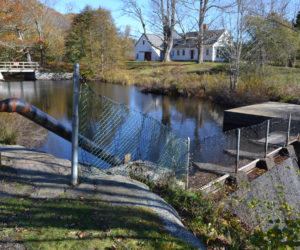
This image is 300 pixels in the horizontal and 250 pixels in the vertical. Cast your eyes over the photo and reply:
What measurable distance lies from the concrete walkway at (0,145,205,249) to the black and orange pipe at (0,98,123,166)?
0.58 metres

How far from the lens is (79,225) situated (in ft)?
10.2

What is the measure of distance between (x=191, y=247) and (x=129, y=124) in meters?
8.36

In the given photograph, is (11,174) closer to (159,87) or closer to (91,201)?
(91,201)

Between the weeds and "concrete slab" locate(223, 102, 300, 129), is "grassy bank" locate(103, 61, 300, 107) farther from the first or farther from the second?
the weeds

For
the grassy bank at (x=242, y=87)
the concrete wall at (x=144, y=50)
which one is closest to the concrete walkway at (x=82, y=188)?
the grassy bank at (x=242, y=87)

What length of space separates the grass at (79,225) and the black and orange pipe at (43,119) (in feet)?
3.80

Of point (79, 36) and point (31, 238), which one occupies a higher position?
point (79, 36)

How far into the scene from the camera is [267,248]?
9.32 feet

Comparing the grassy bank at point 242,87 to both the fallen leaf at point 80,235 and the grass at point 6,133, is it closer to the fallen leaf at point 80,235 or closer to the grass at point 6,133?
the grass at point 6,133

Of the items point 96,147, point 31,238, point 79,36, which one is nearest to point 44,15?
point 79,36

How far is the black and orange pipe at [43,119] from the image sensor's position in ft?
12.6

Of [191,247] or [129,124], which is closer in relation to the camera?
[191,247]

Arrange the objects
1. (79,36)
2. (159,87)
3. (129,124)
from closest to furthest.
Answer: (129,124) → (159,87) → (79,36)

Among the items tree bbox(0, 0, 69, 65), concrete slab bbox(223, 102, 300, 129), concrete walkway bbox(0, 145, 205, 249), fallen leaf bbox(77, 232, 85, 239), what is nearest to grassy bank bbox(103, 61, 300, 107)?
concrete slab bbox(223, 102, 300, 129)
